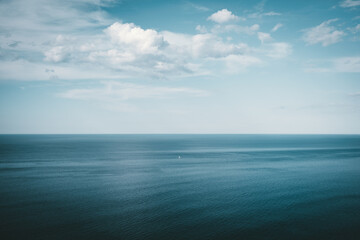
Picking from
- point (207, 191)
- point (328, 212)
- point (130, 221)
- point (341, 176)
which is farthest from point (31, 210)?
point (341, 176)

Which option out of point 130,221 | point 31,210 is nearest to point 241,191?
point 130,221

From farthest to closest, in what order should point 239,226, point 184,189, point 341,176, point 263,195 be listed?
point 341,176 → point 184,189 → point 263,195 → point 239,226

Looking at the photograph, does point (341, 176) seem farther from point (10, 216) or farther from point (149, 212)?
point (10, 216)

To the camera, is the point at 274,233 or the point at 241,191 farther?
the point at 241,191

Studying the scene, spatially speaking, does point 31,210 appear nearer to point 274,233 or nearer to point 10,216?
point 10,216

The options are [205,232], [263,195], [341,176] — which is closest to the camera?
[205,232]

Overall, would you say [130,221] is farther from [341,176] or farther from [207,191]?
[341,176]

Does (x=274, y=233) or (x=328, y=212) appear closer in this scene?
(x=274, y=233)

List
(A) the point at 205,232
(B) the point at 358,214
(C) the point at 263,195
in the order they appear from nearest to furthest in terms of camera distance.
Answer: (A) the point at 205,232, (B) the point at 358,214, (C) the point at 263,195

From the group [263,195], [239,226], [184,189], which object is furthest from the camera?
[184,189]
